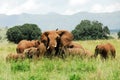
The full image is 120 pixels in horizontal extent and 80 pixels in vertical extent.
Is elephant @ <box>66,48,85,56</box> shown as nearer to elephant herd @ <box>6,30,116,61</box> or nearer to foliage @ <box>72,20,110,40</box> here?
elephant herd @ <box>6,30,116,61</box>

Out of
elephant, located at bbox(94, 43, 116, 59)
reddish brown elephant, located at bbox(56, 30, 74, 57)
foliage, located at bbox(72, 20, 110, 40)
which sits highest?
reddish brown elephant, located at bbox(56, 30, 74, 57)

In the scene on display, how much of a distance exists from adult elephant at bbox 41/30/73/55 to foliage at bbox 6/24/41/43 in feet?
313

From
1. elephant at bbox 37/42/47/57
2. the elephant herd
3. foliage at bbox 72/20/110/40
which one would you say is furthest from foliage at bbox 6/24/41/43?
elephant at bbox 37/42/47/57

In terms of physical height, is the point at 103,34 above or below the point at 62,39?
below

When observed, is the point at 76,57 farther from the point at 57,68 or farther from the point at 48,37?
the point at 57,68

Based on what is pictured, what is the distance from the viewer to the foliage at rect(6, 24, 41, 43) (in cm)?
11731

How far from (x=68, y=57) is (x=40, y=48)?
179 cm

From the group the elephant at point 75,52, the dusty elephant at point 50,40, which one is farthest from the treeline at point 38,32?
the elephant at point 75,52

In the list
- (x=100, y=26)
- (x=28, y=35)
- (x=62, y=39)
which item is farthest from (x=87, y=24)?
(x=62, y=39)

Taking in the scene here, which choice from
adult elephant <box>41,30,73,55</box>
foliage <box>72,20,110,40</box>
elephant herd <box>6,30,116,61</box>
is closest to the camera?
elephant herd <box>6,30,116,61</box>

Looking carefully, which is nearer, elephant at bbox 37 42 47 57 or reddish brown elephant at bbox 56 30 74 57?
elephant at bbox 37 42 47 57

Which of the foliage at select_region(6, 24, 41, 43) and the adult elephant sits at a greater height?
the adult elephant

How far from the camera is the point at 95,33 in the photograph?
12381cm

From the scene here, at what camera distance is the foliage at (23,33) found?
117312 mm
